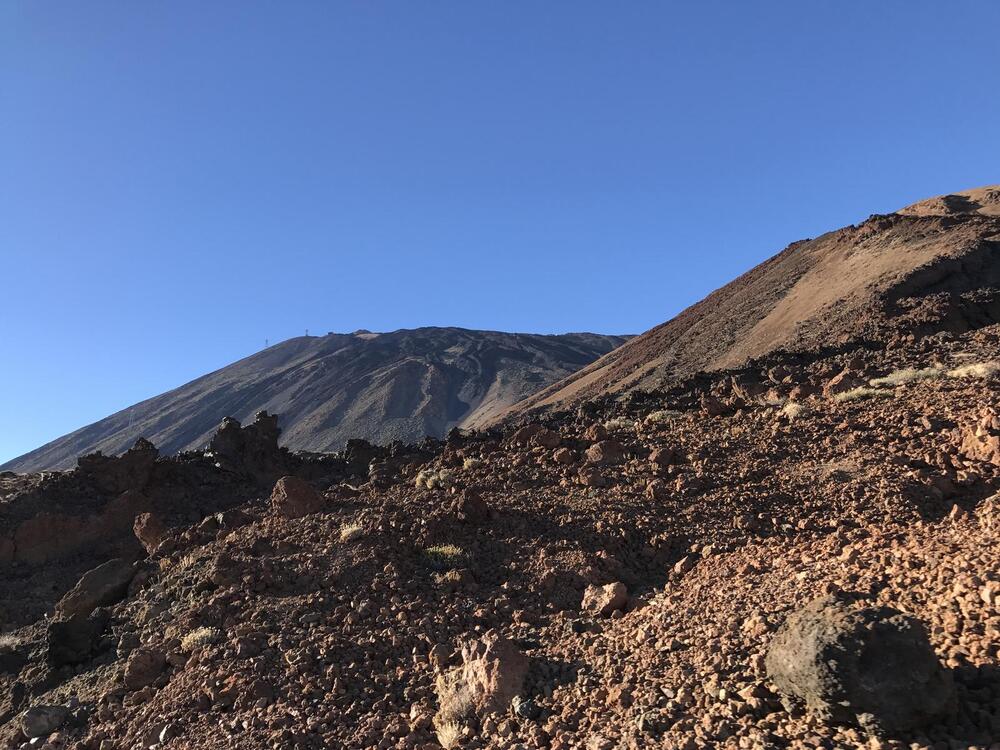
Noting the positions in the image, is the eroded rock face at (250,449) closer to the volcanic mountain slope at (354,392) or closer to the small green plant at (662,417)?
the small green plant at (662,417)

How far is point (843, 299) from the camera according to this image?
28.9 meters

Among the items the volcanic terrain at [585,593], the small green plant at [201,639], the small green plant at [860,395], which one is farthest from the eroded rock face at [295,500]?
the small green plant at [860,395]

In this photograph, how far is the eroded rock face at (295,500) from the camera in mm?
9500

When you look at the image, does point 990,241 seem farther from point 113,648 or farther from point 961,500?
point 113,648

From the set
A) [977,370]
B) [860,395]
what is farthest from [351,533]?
[977,370]

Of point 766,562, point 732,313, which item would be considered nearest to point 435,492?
point 766,562

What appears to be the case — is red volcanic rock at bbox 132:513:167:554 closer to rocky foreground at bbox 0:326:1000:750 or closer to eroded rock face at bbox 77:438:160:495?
rocky foreground at bbox 0:326:1000:750

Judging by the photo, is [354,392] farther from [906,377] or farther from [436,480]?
[906,377]

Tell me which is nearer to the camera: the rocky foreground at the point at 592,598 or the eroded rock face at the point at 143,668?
the rocky foreground at the point at 592,598

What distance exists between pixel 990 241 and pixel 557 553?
28.9 meters

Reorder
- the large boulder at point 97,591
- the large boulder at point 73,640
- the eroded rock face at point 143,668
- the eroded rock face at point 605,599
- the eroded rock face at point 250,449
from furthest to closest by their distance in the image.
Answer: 1. the eroded rock face at point 250,449
2. the large boulder at point 97,591
3. the large boulder at point 73,640
4. the eroded rock face at point 143,668
5. the eroded rock face at point 605,599

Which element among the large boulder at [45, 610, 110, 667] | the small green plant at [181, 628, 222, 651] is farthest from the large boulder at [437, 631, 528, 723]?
the large boulder at [45, 610, 110, 667]

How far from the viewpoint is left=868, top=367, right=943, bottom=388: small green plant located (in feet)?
33.2

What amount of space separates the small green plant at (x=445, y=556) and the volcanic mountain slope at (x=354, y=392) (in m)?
55.5
